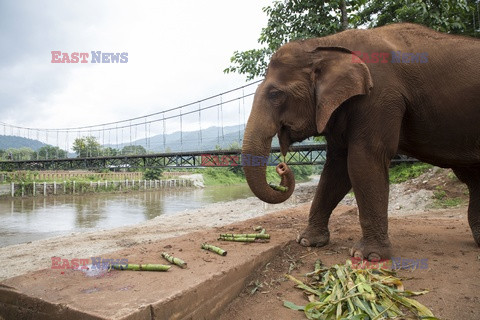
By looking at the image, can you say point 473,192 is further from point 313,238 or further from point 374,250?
point 313,238

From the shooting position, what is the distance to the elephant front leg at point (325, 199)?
464 centimetres

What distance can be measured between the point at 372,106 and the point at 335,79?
488 millimetres

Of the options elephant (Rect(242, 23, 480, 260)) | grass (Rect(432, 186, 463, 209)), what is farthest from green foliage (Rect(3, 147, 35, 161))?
elephant (Rect(242, 23, 480, 260))

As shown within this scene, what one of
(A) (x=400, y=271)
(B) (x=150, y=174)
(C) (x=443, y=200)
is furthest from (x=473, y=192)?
(B) (x=150, y=174)

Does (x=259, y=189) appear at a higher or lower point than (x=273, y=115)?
lower

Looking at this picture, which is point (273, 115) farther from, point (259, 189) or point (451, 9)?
point (451, 9)

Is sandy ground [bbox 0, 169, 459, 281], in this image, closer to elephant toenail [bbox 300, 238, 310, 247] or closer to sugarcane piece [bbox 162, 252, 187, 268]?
elephant toenail [bbox 300, 238, 310, 247]

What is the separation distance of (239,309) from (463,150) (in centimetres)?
306

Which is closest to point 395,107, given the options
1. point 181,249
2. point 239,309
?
point 239,309

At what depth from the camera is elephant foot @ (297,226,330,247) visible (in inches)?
181

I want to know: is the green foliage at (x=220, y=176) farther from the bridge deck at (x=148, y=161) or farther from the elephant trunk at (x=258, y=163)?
the elephant trunk at (x=258, y=163)

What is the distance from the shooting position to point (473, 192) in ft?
15.6

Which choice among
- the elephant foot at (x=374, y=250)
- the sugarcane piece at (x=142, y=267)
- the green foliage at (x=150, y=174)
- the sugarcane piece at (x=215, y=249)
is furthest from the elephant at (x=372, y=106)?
the green foliage at (x=150, y=174)

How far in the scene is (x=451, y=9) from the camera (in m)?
10.0
